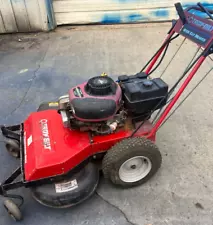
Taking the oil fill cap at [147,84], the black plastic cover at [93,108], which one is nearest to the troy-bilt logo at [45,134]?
the black plastic cover at [93,108]

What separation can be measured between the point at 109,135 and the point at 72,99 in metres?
0.32

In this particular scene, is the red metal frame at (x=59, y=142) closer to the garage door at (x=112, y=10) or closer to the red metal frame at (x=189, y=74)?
the red metal frame at (x=189, y=74)

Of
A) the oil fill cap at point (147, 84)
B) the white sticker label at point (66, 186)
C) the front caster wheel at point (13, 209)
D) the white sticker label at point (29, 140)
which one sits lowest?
the front caster wheel at point (13, 209)

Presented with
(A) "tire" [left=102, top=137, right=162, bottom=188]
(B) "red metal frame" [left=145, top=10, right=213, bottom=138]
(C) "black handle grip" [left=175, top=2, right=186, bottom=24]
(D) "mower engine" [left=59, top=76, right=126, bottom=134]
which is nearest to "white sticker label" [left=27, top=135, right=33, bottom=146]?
(D) "mower engine" [left=59, top=76, right=126, bottom=134]

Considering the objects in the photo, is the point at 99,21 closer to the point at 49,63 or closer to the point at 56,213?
the point at 49,63

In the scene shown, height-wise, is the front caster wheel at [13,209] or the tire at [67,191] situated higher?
the tire at [67,191]

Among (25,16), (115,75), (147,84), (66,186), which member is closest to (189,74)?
(147,84)

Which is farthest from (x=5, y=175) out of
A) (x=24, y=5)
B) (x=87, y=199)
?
(x=24, y=5)

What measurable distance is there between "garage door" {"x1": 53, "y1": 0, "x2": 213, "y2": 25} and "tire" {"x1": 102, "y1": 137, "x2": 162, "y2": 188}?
10.2ft

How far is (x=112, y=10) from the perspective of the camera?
→ 164 inches

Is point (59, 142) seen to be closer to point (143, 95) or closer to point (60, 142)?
point (60, 142)

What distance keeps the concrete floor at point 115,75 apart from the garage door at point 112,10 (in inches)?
6.0

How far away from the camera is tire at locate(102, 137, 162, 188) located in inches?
59.5

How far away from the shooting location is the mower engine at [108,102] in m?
1.46
